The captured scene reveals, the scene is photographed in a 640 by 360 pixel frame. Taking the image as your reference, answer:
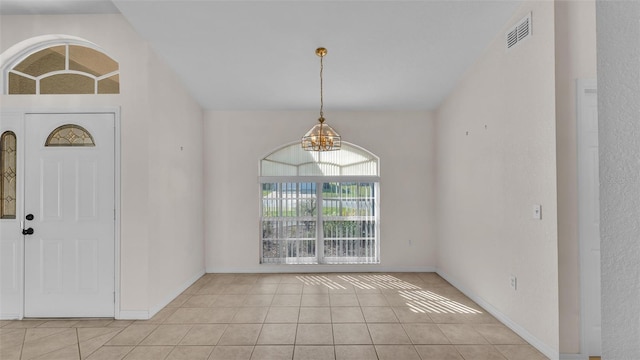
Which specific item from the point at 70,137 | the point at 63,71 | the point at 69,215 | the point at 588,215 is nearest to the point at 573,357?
the point at 588,215

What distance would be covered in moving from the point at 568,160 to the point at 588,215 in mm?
452

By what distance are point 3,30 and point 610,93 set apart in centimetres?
524

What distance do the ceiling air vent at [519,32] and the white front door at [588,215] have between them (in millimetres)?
713

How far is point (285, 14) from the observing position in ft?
10.4

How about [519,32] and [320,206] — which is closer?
[519,32]

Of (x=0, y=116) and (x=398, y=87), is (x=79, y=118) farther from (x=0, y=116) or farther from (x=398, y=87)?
(x=398, y=87)

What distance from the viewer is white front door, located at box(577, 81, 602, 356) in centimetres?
253

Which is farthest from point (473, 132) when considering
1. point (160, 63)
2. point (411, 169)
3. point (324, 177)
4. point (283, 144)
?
point (160, 63)

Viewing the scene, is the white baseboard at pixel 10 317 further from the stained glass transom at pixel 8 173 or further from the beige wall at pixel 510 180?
the beige wall at pixel 510 180

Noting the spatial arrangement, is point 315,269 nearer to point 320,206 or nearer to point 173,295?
point 320,206

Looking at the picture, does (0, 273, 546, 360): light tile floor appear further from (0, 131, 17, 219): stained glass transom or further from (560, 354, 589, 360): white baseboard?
(0, 131, 17, 219): stained glass transom

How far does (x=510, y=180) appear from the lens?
3221 millimetres

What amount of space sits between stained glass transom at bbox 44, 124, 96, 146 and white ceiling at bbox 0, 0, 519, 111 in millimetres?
1243

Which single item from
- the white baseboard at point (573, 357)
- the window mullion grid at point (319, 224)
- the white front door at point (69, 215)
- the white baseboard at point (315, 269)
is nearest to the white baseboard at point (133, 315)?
the white front door at point (69, 215)
